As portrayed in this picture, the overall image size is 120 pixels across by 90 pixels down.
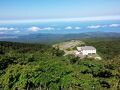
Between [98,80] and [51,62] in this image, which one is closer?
[98,80]

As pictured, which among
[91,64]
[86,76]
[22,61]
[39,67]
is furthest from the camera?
[22,61]

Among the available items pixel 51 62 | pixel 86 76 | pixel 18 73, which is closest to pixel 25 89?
pixel 18 73

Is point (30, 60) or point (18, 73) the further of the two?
point (30, 60)

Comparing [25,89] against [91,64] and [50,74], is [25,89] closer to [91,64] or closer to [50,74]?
[50,74]

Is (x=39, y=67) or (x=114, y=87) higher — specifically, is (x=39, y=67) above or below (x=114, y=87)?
above

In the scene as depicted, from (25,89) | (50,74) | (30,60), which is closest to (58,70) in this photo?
(50,74)

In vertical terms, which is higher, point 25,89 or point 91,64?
point 91,64

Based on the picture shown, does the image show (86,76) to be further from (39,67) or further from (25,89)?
(25,89)

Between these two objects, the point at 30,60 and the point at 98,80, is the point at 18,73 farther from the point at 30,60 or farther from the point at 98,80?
the point at 98,80

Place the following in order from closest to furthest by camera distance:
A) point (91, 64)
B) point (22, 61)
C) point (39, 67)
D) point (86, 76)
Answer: point (86, 76) → point (39, 67) → point (91, 64) → point (22, 61)
